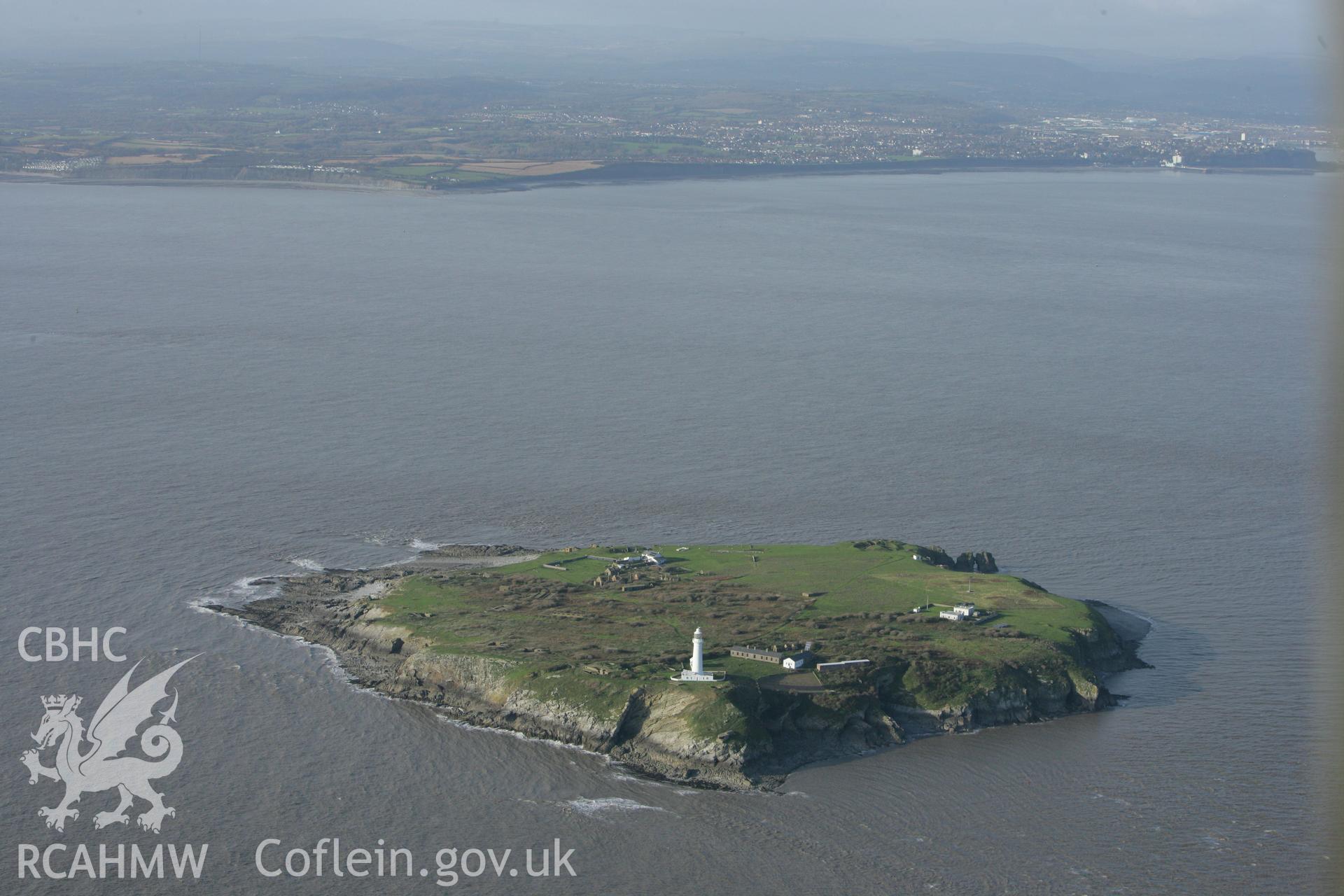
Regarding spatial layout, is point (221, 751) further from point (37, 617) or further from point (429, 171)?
point (429, 171)

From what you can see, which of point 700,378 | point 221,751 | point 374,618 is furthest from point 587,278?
point 221,751

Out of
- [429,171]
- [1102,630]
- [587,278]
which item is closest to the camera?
[1102,630]

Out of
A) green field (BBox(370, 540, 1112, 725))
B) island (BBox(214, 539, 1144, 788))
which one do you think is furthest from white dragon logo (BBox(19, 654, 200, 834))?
green field (BBox(370, 540, 1112, 725))

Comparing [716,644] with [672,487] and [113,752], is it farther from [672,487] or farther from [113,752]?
[672,487]

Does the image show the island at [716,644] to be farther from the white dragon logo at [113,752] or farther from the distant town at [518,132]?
the distant town at [518,132]

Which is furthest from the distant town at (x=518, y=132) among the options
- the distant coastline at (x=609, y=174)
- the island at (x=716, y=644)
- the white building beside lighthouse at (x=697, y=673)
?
the white building beside lighthouse at (x=697, y=673)
